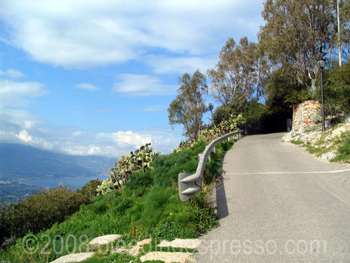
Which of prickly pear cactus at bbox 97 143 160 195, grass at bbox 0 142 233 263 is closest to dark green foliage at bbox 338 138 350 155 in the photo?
grass at bbox 0 142 233 263

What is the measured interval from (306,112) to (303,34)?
8288 millimetres

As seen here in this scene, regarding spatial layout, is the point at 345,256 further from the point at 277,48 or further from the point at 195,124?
the point at 195,124

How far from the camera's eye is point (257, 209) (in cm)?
669

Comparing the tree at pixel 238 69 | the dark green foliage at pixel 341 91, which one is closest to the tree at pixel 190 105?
the tree at pixel 238 69

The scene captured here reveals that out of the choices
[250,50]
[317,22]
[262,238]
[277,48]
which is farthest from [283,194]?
[250,50]

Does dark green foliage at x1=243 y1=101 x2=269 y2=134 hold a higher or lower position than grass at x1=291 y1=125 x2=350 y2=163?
higher

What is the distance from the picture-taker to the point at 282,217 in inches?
241

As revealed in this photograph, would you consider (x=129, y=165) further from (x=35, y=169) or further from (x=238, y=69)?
(x=35, y=169)

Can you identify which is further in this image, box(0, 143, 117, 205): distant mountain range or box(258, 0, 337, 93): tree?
box(258, 0, 337, 93): tree

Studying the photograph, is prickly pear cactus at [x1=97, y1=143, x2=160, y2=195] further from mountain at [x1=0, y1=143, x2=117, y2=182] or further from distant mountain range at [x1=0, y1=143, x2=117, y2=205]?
mountain at [x1=0, y1=143, x2=117, y2=182]

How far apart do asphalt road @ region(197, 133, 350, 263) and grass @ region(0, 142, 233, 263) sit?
522 mm

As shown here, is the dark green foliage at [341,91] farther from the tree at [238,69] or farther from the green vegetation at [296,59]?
the tree at [238,69]

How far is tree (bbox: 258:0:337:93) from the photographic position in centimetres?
3048

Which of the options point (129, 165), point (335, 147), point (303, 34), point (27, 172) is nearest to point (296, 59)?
point (303, 34)
